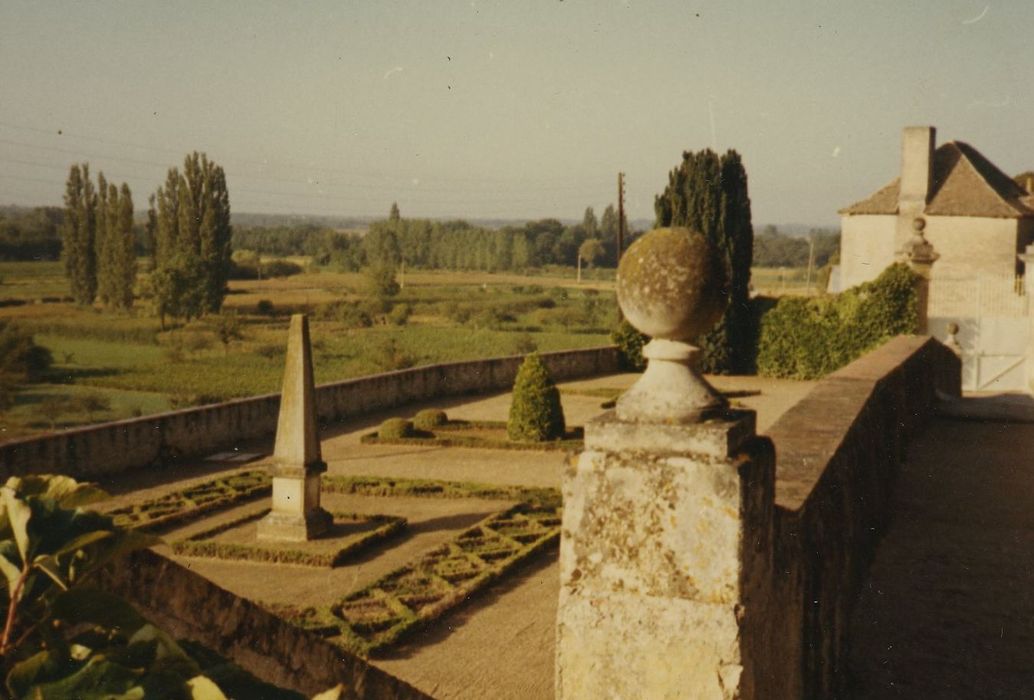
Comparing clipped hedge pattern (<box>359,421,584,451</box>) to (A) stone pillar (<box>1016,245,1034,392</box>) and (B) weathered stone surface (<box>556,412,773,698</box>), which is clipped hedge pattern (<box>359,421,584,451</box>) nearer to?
(A) stone pillar (<box>1016,245,1034,392</box>)

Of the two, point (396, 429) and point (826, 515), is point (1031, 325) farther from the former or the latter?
point (826, 515)

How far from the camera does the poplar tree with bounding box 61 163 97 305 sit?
48719 mm

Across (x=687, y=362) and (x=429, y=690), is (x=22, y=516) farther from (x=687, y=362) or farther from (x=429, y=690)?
(x=429, y=690)

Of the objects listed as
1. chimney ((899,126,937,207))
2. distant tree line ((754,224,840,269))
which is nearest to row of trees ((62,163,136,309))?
chimney ((899,126,937,207))

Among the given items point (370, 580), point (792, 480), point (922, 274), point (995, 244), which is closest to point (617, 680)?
point (792, 480)

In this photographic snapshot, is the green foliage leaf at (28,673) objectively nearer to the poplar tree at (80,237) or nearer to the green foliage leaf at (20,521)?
the green foliage leaf at (20,521)

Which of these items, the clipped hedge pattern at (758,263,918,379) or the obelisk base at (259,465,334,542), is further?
the clipped hedge pattern at (758,263,918,379)

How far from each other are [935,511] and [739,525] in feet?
23.3

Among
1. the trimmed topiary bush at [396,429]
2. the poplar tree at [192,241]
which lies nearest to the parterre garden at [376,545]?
the trimmed topiary bush at [396,429]

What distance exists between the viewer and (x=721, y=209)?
31328mm

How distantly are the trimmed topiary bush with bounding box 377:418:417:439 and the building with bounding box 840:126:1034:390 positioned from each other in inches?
586

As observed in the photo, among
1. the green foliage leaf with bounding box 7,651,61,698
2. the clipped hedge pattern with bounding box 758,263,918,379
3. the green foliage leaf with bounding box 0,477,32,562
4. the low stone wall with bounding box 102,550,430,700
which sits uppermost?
the green foliage leaf with bounding box 0,477,32,562

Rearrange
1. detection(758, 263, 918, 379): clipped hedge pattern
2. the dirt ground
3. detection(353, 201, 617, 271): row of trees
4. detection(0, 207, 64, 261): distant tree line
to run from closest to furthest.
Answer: the dirt ground → detection(758, 263, 918, 379): clipped hedge pattern → detection(0, 207, 64, 261): distant tree line → detection(353, 201, 617, 271): row of trees

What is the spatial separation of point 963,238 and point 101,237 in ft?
127
